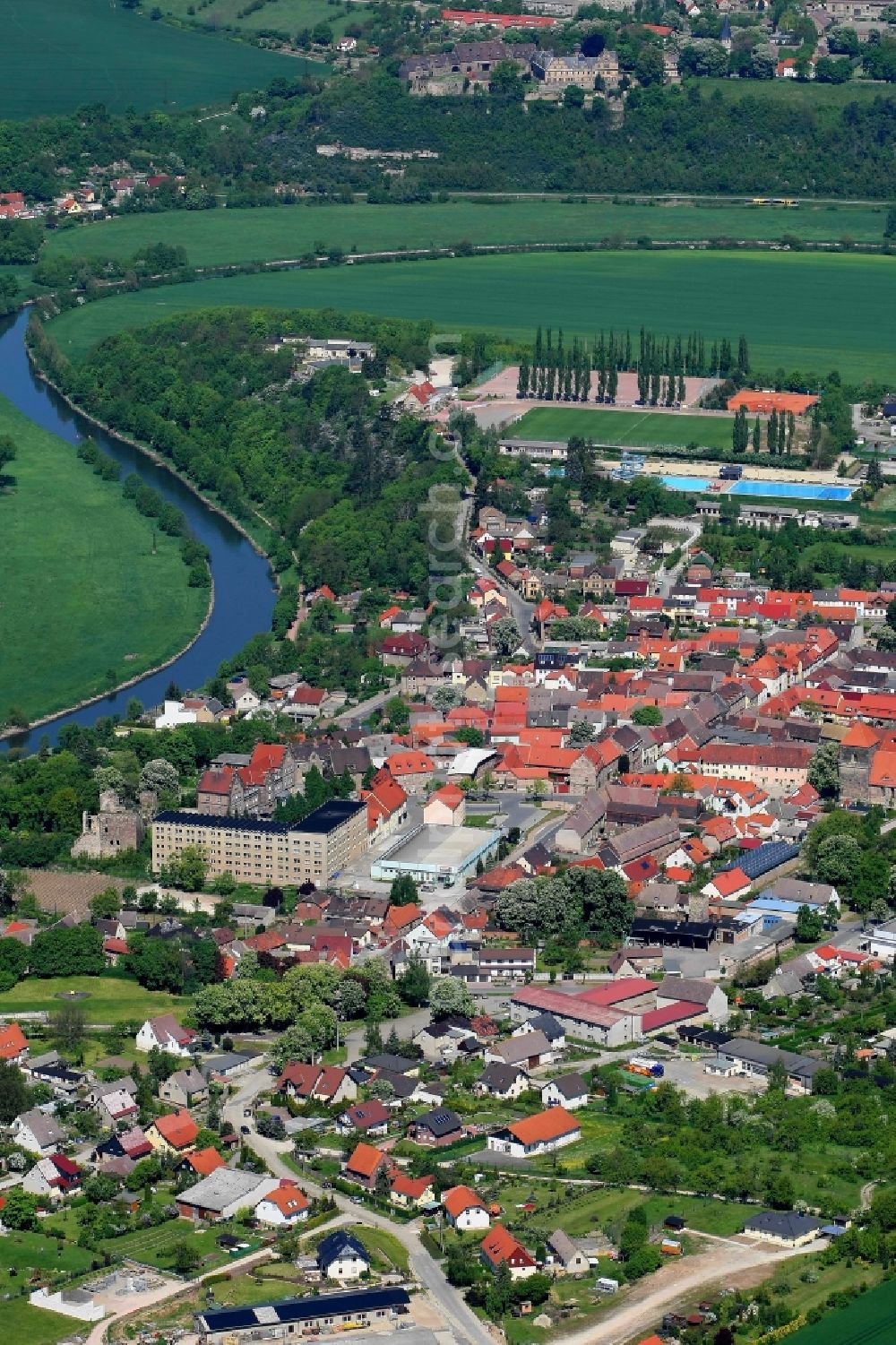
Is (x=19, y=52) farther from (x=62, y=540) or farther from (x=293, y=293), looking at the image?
(x=62, y=540)

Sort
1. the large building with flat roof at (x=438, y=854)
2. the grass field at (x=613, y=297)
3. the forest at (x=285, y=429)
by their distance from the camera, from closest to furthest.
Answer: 1. the large building with flat roof at (x=438, y=854)
2. the forest at (x=285, y=429)
3. the grass field at (x=613, y=297)

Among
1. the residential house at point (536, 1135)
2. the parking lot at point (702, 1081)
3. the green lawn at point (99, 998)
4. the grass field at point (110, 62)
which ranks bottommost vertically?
the green lawn at point (99, 998)

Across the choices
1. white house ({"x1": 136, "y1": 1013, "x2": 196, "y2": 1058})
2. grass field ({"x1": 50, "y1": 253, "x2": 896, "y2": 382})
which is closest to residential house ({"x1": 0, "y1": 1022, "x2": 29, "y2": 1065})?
white house ({"x1": 136, "y1": 1013, "x2": 196, "y2": 1058})

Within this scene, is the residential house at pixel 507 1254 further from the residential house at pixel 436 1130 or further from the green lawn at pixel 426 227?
the green lawn at pixel 426 227

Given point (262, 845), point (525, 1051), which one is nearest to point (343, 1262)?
point (525, 1051)

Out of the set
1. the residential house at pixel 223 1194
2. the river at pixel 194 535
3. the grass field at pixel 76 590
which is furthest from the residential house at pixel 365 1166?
the grass field at pixel 76 590

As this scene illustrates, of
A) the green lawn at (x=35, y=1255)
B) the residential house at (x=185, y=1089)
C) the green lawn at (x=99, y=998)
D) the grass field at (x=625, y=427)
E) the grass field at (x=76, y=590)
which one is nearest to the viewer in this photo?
the green lawn at (x=35, y=1255)

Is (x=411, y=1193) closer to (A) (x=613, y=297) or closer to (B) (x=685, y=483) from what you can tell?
(B) (x=685, y=483)

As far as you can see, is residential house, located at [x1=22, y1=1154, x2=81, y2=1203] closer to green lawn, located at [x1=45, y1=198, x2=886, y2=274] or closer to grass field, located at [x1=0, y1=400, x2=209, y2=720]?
grass field, located at [x1=0, y1=400, x2=209, y2=720]
